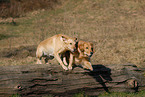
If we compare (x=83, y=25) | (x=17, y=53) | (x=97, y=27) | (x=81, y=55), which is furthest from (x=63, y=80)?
(x=83, y=25)

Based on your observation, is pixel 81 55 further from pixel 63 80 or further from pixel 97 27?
pixel 97 27

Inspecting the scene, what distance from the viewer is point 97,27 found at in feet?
85.9

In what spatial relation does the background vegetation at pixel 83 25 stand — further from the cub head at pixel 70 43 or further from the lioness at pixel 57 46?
the cub head at pixel 70 43

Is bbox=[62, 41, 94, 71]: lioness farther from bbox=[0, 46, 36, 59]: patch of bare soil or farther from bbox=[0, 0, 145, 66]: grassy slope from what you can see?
bbox=[0, 46, 36, 59]: patch of bare soil

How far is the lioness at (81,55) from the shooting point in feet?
19.5

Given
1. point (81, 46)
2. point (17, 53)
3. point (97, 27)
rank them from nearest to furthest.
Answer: point (81, 46) → point (17, 53) → point (97, 27)

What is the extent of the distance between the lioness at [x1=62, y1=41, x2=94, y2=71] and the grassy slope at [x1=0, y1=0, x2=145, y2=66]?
Result: 6.16 metres

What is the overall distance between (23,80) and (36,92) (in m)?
0.65

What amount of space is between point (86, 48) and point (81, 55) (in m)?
0.41

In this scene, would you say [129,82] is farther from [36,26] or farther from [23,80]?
[36,26]

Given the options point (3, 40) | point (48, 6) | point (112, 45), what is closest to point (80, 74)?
point (112, 45)

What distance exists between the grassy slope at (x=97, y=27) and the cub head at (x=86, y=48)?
260 inches

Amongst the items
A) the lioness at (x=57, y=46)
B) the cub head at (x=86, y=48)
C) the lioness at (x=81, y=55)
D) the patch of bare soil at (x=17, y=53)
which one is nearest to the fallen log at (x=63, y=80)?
the lioness at (x=81, y=55)

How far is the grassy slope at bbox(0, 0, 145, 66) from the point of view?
1508 centimetres
